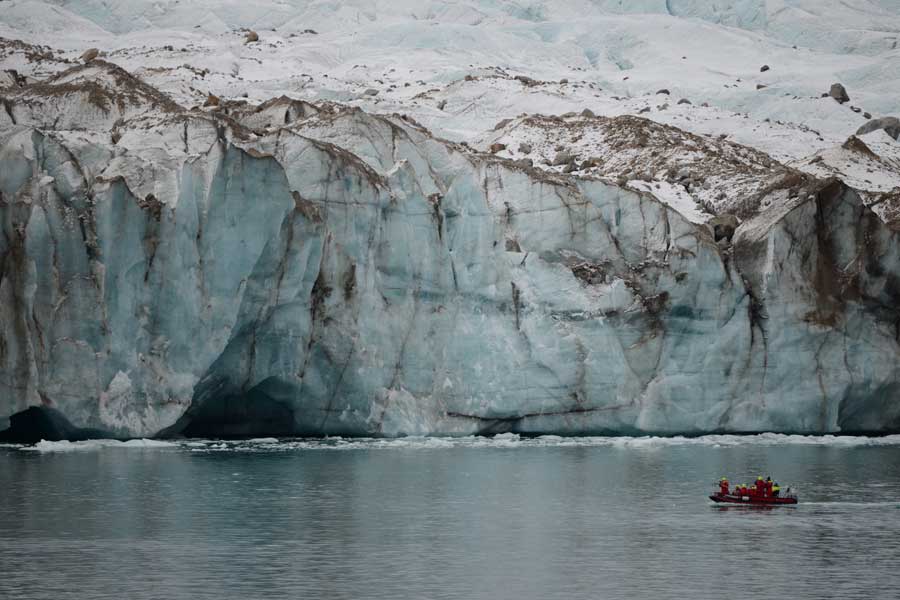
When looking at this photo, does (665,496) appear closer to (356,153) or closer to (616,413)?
(616,413)

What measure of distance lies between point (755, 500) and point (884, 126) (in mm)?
51087

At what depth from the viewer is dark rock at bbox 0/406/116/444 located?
153ft

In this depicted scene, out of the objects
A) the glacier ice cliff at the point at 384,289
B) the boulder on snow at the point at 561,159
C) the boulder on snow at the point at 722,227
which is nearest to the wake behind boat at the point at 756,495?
the glacier ice cliff at the point at 384,289

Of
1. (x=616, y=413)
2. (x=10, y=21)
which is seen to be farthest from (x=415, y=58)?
(x=616, y=413)

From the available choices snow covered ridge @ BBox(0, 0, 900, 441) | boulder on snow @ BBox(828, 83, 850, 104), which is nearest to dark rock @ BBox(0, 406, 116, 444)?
snow covered ridge @ BBox(0, 0, 900, 441)

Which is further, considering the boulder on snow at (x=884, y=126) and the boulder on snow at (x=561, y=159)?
the boulder on snow at (x=884, y=126)

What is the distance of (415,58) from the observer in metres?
92.9

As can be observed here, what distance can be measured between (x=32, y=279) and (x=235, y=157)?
327 inches

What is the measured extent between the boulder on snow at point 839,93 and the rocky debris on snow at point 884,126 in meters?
6.52

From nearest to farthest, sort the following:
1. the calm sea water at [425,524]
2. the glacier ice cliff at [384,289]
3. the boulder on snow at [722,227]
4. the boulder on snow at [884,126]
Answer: the calm sea water at [425,524] < the glacier ice cliff at [384,289] < the boulder on snow at [722,227] < the boulder on snow at [884,126]

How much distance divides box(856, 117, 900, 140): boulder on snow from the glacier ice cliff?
28.1 m

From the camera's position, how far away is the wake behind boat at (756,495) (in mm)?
38625

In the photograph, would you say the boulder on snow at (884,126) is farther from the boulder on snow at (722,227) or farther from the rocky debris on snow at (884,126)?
the boulder on snow at (722,227)

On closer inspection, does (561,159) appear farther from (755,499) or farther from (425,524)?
(425,524)
